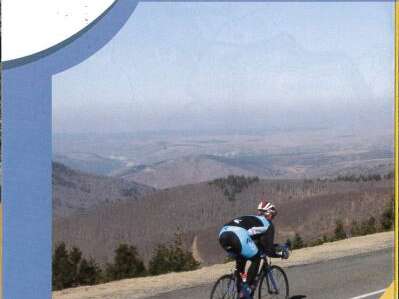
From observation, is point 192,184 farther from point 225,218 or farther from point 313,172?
point 313,172

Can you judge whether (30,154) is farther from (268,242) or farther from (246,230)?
(268,242)

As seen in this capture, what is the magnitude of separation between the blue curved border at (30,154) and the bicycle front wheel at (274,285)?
6.81 feet

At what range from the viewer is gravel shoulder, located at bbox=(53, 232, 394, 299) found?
9344 mm

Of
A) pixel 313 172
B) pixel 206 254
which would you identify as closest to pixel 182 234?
pixel 206 254

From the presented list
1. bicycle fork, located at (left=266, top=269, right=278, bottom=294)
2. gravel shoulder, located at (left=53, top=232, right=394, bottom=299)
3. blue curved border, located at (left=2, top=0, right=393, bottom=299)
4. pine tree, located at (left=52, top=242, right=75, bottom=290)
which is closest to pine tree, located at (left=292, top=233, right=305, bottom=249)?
gravel shoulder, located at (left=53, top=232, right=394, bottom=299)

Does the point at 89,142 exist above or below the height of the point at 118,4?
below

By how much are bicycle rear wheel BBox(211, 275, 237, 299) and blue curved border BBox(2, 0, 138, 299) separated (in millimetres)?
1636

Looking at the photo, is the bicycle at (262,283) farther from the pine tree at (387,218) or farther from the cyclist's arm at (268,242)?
the pine tree at (387,218)

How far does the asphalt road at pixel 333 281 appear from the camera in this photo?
9.62 metres

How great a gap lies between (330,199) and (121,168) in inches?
105

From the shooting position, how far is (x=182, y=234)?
9.55 meters

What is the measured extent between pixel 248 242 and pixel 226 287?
57 cm

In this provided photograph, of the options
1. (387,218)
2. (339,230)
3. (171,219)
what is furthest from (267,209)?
(387,218)

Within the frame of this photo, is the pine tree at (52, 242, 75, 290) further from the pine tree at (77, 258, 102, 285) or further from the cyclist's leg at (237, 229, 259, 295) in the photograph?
the cyclist's leg at (237, 229, 259, 295)
